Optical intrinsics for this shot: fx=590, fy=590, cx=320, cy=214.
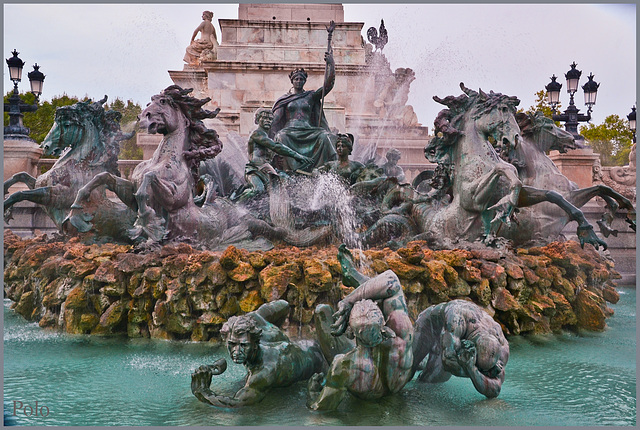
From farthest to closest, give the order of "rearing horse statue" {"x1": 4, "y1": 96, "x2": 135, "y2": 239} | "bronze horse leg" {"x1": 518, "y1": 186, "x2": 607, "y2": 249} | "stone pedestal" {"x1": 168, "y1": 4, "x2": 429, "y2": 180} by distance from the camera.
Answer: "stone pedestal" {"x1": 168, "y1": 4, "x2": 429, "y2": 180} → "rearing horse statue" {"x1": 4, "y1": 96, "x2": 135, "y2": 239} → "bronze horse leg" {"x1": 518, "y1": 186, "x2": 607, "y2": 249}

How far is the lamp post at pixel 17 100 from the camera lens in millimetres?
12844

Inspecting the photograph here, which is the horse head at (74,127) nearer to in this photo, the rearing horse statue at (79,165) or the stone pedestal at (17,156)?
the rearing horse statue at (79,165)

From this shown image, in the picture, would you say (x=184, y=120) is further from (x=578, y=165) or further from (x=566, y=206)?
(x=578, y=165)

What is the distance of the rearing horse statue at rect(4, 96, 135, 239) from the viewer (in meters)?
7.18

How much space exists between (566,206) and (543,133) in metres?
1.75

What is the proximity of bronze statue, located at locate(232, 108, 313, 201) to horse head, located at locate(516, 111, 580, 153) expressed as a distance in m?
3.22

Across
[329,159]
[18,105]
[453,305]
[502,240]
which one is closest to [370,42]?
[329,159]

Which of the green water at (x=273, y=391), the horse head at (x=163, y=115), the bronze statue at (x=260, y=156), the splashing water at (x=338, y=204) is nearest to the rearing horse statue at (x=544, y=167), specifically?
the green water at (x=273, y=391)

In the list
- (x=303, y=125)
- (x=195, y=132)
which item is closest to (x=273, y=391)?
(x=195, y=132)

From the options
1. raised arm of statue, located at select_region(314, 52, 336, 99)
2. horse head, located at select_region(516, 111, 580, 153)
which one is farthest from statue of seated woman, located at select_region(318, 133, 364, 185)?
horse head, located at select_region(516, 111, 580, 153)

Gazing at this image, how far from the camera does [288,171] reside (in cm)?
866

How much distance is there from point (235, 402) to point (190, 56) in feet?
46.7

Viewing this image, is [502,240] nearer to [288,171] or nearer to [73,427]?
[288,171]

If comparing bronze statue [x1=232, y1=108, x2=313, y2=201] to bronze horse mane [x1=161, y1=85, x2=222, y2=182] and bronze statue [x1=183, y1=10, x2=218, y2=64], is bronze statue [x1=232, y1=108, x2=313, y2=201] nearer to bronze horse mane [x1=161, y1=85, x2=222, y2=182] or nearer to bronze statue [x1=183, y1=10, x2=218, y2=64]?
bronze horse mane [x1=161, y1=85, x2=222, y2=182]
